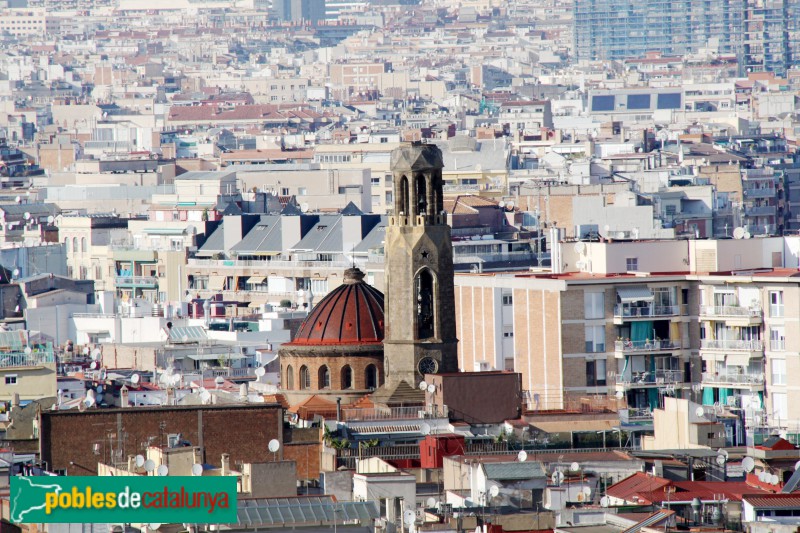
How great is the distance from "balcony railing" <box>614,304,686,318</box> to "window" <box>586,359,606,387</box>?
0.95 m

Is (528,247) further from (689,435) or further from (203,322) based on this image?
(689,435)

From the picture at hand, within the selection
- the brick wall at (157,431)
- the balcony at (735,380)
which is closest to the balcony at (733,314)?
the balcony at (735,380)

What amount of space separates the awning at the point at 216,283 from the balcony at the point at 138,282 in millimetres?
4717

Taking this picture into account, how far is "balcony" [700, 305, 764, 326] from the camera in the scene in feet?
188

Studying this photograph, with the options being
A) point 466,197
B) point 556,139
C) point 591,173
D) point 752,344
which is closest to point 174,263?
point 466,197

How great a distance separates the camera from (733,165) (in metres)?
147

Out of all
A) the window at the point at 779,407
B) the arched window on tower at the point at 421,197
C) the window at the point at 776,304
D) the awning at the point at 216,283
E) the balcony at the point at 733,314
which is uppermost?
the arched window on tower at the point at 421,197

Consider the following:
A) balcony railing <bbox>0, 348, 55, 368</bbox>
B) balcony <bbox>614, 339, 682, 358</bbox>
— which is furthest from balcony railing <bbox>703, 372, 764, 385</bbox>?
balcony railing <bbox>0, 348, 55, 368</bbox>

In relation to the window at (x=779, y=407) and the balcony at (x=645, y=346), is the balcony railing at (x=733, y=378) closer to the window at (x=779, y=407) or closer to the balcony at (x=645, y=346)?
the window at (x=779, y=407)

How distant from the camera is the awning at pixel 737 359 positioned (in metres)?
57.6

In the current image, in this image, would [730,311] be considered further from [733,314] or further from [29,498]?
[29,498]

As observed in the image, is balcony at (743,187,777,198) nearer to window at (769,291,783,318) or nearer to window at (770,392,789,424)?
window at (769,291,783,318)

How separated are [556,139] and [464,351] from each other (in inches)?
4597

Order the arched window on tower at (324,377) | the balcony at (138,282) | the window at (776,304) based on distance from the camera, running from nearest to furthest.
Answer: the window at (776,304)
the arched window on tower at (324,377)
the balcony at (138,282)
